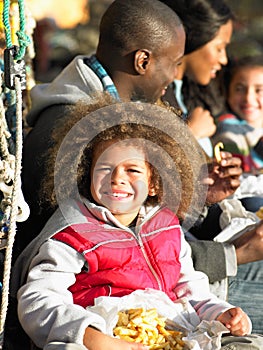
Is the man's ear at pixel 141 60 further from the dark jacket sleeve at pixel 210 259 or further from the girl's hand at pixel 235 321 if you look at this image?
the girl's hand at pixel 235 321

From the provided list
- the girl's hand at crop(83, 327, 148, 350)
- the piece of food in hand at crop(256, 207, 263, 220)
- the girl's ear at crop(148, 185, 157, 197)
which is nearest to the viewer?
the girl's hand at crop(83, 327, 148, 350)

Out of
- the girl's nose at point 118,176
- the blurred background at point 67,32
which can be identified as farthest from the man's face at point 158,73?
the blurred background at point 67,32

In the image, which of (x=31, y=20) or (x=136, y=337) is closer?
(x=136, y=337)

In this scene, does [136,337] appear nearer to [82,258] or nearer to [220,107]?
[82,258]

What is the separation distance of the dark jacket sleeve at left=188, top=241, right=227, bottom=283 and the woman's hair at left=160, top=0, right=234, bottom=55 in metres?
1.46

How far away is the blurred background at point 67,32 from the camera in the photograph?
25.0ft

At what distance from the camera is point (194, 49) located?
151 inches

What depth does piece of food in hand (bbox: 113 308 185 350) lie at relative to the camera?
2020 millimetres

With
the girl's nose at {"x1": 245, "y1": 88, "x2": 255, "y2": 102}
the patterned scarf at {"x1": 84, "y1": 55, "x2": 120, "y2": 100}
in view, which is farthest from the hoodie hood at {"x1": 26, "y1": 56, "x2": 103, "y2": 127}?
the girl's nose at {"x1": 245, "y1": 88, "x2": 255, "y2": 102}

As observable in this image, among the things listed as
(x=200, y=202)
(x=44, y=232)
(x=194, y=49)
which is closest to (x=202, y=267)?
(x=200, y=202)

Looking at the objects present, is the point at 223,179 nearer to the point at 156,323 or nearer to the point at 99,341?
the point at 156,323

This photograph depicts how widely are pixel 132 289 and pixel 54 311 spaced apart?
0.28m

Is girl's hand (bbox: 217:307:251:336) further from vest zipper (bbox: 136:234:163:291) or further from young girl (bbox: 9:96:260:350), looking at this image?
vest zipper (bbox: 136:234:163:291)

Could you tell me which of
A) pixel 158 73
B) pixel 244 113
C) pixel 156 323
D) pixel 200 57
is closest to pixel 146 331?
pixel 156 323
